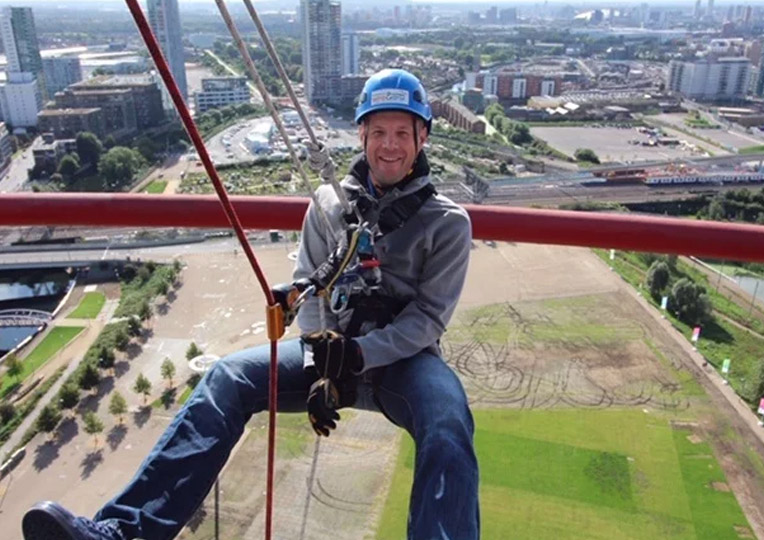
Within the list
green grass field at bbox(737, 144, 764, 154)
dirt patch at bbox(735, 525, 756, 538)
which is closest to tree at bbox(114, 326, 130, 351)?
dirt patch at bbox(735, 525, 756, 538)

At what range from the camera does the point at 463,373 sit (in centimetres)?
734

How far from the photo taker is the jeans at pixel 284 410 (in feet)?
2.68

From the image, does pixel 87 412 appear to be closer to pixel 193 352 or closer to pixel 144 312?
pixel 193 352

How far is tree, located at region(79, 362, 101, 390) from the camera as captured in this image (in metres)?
7.16

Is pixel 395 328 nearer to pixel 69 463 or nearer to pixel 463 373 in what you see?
pixel 69 463

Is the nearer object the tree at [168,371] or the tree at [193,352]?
the tree at [168,371]

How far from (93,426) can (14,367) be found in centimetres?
254

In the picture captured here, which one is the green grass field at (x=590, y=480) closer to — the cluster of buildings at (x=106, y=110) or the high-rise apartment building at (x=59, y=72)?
the cluster of buildings at (x=106, y=110)

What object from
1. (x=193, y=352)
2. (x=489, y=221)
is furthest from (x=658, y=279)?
(x=489, y=221)

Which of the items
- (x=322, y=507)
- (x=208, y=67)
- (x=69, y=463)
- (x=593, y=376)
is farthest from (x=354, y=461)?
(x=208, y=67)

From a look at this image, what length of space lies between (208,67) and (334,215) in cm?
3277

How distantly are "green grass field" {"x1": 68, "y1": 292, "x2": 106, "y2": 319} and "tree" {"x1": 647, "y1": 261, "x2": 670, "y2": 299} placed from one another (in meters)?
8.05

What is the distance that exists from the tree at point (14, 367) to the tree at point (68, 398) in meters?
1.47

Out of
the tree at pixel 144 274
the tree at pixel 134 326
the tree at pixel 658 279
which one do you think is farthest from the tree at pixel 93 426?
the tree at pixel 658 279
